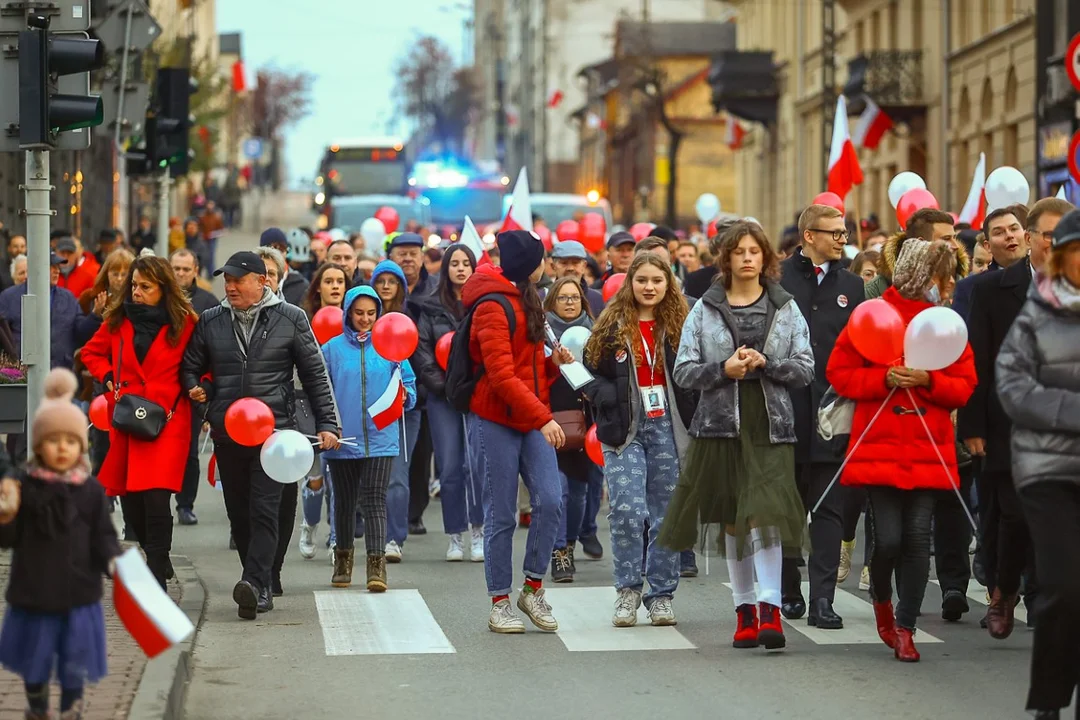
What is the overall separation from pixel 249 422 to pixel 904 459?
319 centimetres

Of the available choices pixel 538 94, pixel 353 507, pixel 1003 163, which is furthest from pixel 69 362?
pixel 538 94

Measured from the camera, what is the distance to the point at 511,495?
9719 millimetres

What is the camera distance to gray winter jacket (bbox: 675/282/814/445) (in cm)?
912

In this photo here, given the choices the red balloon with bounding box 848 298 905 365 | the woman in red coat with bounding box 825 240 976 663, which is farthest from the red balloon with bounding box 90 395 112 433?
the red balloon with bounding box 848 298 905 365

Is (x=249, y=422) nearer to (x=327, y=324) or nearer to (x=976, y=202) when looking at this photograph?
(x=327, y=324)

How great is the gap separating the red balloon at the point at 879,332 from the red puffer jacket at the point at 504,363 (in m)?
1.50

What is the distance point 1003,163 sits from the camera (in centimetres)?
3756

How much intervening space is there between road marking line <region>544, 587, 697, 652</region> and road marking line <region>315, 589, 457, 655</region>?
63cm

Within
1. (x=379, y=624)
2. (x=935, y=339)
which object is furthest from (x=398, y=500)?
(x=935, y=339)

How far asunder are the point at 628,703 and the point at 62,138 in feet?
13.8

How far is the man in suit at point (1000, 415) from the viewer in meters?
9.27

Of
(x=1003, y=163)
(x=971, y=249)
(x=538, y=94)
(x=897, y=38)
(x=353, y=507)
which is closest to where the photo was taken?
(x=353, y=507)

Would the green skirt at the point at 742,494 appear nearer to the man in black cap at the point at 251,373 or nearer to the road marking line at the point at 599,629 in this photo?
the road marking line at the point at 599,629

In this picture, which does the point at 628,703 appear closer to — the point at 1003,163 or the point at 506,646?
the point at 506,646
